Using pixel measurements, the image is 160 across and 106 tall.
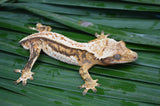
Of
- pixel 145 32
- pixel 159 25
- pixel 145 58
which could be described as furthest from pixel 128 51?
pixel 159 25

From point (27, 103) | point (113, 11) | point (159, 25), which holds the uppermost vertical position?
point (113, 11)

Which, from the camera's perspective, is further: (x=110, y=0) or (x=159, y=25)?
(x=110, y=0)

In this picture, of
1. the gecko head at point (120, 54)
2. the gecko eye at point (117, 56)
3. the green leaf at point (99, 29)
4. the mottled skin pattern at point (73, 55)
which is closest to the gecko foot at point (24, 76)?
the mottled skin pattern at point (73, 55)

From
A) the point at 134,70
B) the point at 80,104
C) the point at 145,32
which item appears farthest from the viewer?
the point at 145,32

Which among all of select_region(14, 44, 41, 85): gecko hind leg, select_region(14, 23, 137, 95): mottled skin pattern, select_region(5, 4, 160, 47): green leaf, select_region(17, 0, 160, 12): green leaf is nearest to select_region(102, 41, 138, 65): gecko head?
select_region(14, 23, 137, 95): mottled skin pattern

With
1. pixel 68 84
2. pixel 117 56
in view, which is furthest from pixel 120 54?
pixel 68 84

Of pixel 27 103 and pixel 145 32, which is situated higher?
pixel 145 32

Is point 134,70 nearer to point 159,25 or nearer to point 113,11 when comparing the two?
point 159,25

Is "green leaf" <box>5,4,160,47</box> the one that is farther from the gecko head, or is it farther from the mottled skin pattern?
the gecko head
